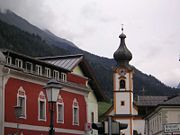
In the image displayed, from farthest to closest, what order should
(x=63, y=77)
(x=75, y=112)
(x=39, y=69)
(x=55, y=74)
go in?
(x=75, y=112) → (x=63, y=77) → (x=55, y=74) → (x=39, y=69)

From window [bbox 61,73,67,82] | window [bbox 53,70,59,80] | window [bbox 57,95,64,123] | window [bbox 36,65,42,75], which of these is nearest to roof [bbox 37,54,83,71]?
window [bbox 61,73,67,82]

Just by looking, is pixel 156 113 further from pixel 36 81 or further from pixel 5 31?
pixel 5 31

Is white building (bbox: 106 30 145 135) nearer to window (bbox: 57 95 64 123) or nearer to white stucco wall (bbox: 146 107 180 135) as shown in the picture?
white stucco wall (bbox: 146 107 180 135)

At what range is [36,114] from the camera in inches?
1753

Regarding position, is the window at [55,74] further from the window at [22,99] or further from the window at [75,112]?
the window at [22,99]

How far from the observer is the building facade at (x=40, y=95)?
132ft

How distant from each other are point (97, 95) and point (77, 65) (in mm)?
6921

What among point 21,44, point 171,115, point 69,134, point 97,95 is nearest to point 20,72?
point 69,134

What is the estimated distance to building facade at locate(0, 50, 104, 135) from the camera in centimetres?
4025

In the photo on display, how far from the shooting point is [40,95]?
4531 cm

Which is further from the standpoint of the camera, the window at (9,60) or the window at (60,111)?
the window at (60,111)

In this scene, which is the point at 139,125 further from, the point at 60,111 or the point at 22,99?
the point at 22,99

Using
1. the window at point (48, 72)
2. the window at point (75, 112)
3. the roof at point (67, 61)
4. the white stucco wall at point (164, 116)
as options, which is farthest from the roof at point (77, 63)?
the white stucco wall at point (164, 116)

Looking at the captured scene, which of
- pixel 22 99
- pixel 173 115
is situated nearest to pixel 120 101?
pixel 173 115
